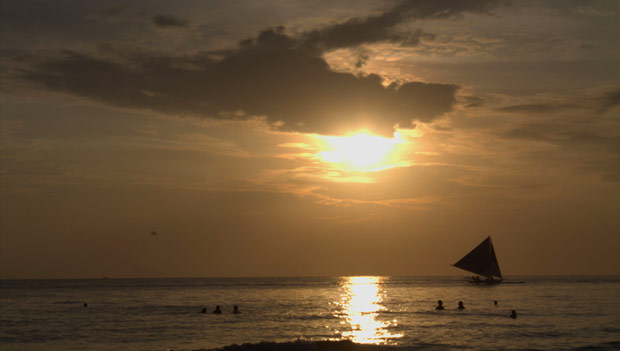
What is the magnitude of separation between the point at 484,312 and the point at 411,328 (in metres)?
21.4

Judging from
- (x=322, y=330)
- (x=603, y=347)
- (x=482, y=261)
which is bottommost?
(x=603, y=347)

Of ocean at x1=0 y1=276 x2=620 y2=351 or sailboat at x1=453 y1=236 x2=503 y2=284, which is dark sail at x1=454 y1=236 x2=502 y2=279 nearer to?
sailboat at x1=453 y1=236 x2=503 y2=284

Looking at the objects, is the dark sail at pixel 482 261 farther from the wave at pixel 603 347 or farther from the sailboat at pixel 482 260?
the wave at pixel 603 347

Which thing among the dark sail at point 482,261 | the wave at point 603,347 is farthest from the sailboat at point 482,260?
the wave at point 603,347

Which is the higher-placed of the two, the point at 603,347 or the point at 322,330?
the point at 322,330

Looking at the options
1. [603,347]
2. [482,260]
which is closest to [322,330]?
[603,347]

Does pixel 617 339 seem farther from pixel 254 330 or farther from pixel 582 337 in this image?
pixel 254 330

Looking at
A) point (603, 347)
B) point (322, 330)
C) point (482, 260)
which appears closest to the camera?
point (603, 347)

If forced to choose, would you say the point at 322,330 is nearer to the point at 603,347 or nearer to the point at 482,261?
the point at 603,347

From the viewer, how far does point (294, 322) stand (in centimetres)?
5953

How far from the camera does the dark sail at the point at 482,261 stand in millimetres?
136875

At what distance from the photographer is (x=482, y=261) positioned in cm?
13788

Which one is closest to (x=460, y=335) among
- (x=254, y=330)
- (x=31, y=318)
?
(x=254, y=330)

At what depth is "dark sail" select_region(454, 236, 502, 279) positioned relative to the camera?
449 ft
